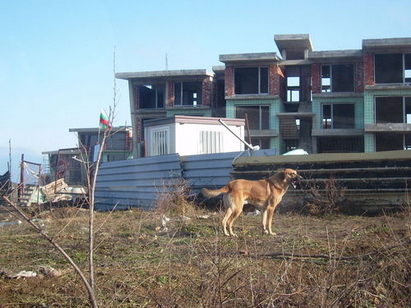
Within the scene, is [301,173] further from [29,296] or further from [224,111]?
[224,111]

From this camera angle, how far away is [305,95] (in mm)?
34469

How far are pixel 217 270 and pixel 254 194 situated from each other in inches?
246

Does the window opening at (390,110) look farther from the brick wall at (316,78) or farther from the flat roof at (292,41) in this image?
the flat roof at (292,41)

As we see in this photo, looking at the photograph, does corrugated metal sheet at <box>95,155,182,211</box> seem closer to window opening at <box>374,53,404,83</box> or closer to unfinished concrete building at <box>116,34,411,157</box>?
unfinished concrete building at <box>116,34,411,157</box>

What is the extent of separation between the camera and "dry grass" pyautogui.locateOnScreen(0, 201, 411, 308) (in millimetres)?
4293

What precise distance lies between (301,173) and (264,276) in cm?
818

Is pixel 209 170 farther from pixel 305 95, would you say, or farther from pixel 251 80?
pixel 305 95

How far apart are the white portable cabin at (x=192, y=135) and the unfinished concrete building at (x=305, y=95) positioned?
38.7 feet

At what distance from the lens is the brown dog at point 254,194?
9.98m

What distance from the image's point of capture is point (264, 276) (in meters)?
4.95

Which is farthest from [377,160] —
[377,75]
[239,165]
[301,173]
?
[377,75]

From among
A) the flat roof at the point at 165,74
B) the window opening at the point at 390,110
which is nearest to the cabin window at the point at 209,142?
the window opening at the point at 390,110

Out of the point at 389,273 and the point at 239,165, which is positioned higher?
the point at 239,165

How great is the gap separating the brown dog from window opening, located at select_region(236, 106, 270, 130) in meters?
21.3
